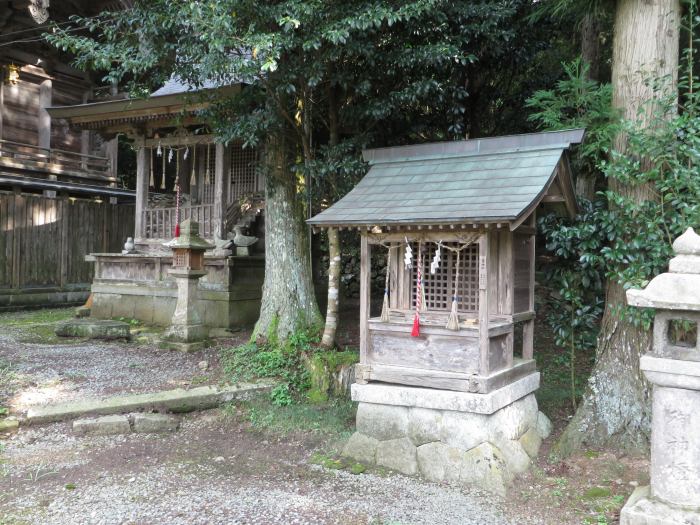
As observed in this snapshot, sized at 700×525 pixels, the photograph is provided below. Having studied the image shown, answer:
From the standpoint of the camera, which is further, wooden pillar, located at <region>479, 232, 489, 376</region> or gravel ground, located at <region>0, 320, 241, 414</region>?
gravel ground, located at <region>0, 320, 241, 414</region>

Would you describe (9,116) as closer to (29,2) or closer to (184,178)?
(29,2)

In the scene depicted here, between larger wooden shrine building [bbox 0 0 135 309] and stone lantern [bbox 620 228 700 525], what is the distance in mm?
15790

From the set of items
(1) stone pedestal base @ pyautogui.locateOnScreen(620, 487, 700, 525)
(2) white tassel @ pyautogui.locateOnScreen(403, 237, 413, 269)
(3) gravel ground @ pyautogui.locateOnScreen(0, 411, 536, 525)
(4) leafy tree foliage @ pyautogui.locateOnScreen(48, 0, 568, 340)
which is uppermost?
(4) leafy tree foliage @ pyautogui.locateOnScreen(48, 0, 568, 340)

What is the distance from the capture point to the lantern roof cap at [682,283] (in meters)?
4.40

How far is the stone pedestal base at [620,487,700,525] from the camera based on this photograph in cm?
441

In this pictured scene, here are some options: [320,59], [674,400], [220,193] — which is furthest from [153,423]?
[220,193]

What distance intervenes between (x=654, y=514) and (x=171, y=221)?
1196 centimetres

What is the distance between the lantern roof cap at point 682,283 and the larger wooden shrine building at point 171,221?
28.5 ft

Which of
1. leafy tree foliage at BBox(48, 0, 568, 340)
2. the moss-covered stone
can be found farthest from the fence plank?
the moss-covered stone

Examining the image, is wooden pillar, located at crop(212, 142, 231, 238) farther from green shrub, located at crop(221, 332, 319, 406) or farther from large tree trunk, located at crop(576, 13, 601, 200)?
large tree trunk, located at crop(576, 13, 601, 200)

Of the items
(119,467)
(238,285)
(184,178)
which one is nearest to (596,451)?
(119,467)

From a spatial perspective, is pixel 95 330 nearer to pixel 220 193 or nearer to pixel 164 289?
pixel 164 289

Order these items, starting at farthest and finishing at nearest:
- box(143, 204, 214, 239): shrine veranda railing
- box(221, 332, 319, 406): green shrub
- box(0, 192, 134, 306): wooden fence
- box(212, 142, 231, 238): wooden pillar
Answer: box(0, 192, 134, 306): wooden fence → box(143, 204, 214, 239): shrine veranda railing → box(212, 142, 231, 238): wooden pillar → box(221, 332, 319, 406): green shrub

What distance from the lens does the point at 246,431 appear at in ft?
23.9
